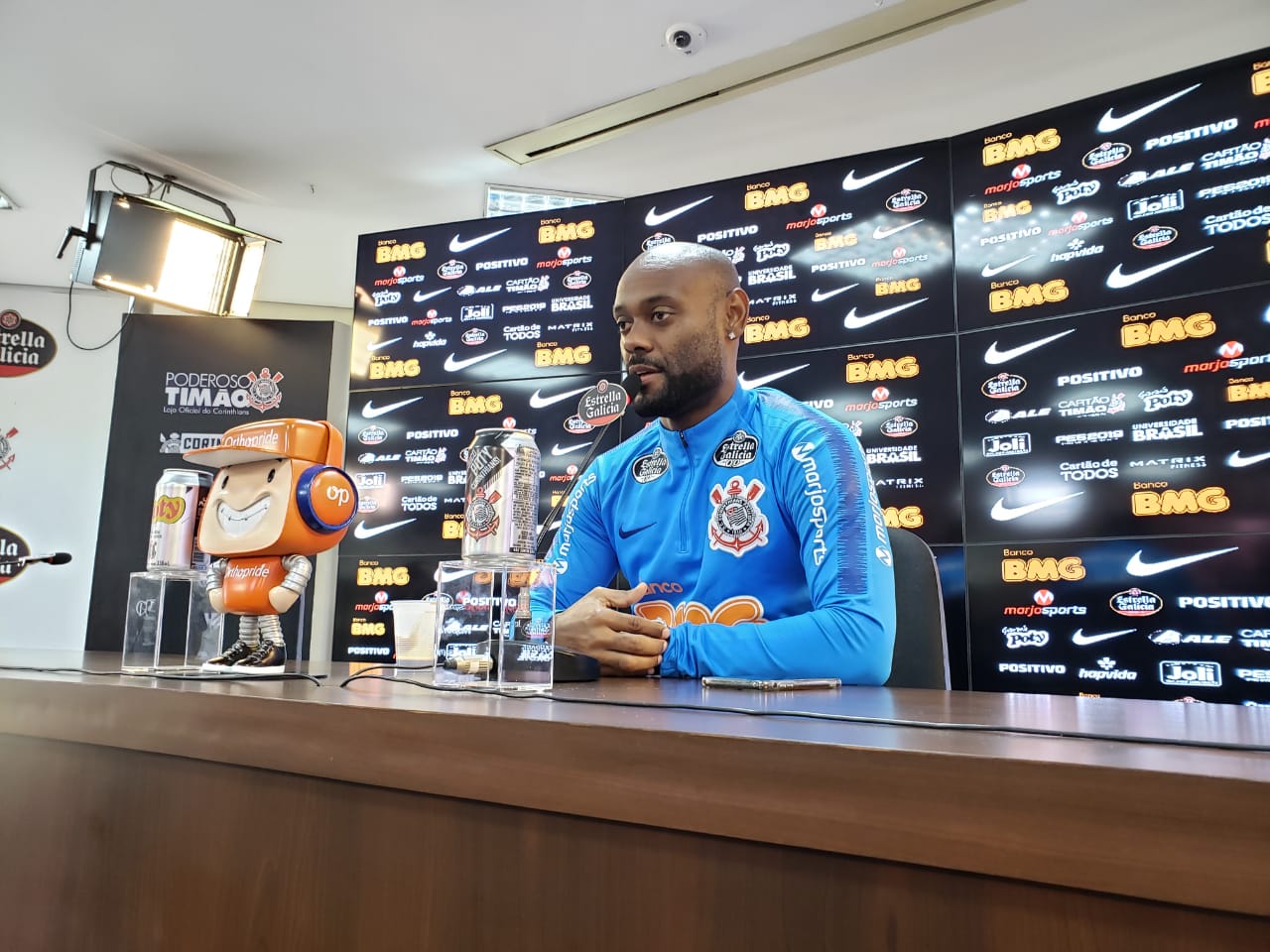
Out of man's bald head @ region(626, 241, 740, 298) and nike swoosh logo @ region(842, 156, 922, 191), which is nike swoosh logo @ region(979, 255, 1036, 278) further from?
man's bald head @ region(626, 241, 740, 298)

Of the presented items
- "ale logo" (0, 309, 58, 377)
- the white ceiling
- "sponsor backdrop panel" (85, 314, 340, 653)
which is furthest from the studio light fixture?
"ale logo" (0, 309, 58, 377)

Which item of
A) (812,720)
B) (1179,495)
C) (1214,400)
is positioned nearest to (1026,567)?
(1179,495)

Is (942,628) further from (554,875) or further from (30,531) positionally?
(30,531)

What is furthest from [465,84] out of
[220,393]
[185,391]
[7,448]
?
[7,448]

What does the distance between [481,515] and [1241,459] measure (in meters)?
2.62

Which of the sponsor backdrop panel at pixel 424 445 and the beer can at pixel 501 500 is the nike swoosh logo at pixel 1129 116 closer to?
the sponsor backdrop panel at pixel 424 445

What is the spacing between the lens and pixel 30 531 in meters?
5.06

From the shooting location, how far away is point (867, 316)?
3256mm

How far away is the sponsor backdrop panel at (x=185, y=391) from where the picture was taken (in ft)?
14.2

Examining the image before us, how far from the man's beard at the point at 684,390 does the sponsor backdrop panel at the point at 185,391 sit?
3272 millimetres

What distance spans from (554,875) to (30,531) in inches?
227

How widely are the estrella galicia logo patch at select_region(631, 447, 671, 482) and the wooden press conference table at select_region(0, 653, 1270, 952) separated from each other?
85cm

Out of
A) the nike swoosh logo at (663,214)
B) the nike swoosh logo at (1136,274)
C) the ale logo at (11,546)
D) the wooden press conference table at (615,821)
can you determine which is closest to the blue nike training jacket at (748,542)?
the wooden press conference table at (615,821)

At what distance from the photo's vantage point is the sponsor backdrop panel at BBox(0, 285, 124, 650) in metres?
4.98
